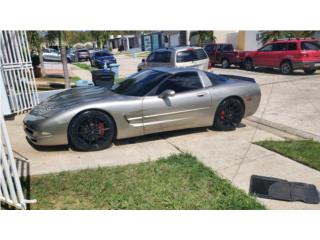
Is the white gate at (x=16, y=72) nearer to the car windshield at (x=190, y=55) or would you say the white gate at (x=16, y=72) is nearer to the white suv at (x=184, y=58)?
the white suv at (x=184, y=58)

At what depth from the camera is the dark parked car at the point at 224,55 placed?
1800cm

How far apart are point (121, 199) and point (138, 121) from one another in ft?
6.24

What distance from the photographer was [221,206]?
10.9 feet

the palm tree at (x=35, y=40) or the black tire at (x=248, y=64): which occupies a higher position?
the palm tree at (x=35, y=40)

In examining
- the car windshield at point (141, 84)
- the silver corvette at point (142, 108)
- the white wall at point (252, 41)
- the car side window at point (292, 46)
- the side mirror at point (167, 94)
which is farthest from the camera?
the white wall at point (252, 41)

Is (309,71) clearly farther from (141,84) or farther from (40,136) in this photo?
(40,136)

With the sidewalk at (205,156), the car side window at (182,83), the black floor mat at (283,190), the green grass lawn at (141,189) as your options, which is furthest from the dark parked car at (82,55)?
the black floor mat at (283,190)

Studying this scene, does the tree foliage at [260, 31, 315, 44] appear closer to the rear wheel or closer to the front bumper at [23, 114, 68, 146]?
the rear wheel

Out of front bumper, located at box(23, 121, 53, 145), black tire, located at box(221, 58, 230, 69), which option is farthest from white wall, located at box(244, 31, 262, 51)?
front bumper, located at box(23, 121, 53, 145)

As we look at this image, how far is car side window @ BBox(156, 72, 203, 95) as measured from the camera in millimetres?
5402

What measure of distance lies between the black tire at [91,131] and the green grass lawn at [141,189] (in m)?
0.76

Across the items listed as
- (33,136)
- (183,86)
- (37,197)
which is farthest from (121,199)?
(183,86)
